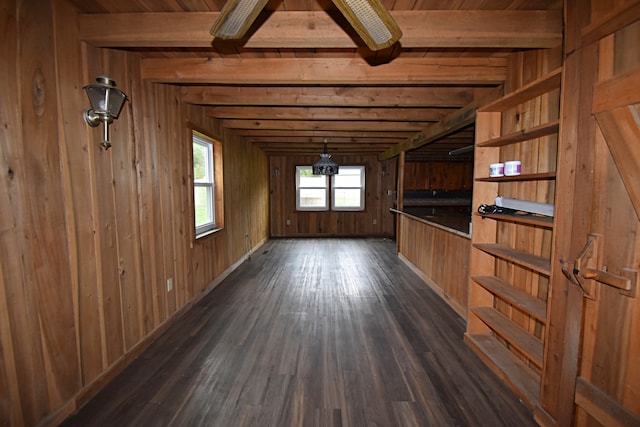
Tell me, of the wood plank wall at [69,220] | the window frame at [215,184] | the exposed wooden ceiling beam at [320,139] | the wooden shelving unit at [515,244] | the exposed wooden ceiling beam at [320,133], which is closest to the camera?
the wood plank wall at [69,220]

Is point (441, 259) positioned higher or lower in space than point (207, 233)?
lower

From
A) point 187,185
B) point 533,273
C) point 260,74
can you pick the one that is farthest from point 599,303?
point 187,185

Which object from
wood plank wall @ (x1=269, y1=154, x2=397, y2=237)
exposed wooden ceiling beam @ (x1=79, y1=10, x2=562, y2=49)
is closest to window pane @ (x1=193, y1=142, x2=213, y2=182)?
exposed wooden ceiling beam @ (x1=79, y1=10, x2=562, y2=49)

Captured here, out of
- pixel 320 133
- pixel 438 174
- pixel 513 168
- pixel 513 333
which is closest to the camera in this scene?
pixel 513 168

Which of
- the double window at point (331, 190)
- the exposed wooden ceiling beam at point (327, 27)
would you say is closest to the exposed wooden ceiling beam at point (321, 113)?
the exposed wooden ceiling beam at point (327, 27)

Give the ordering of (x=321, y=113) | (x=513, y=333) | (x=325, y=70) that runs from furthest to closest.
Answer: (x=321, y=113) < (x=325, y=70) < (x=513, y=333)

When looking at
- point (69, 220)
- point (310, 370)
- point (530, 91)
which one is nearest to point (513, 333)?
point (310, 370)

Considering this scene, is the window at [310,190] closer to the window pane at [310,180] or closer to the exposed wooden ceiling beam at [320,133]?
the window pane at [310,180]

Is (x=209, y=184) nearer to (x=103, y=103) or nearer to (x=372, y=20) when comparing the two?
(x=103, y=103)

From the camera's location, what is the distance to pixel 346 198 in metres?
7.74

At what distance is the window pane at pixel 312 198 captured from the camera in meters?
7.71

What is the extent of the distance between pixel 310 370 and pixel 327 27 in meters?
2.34

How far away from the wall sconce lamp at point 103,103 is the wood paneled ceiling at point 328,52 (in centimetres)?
30

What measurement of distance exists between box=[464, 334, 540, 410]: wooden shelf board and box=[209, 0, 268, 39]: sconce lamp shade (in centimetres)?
252
